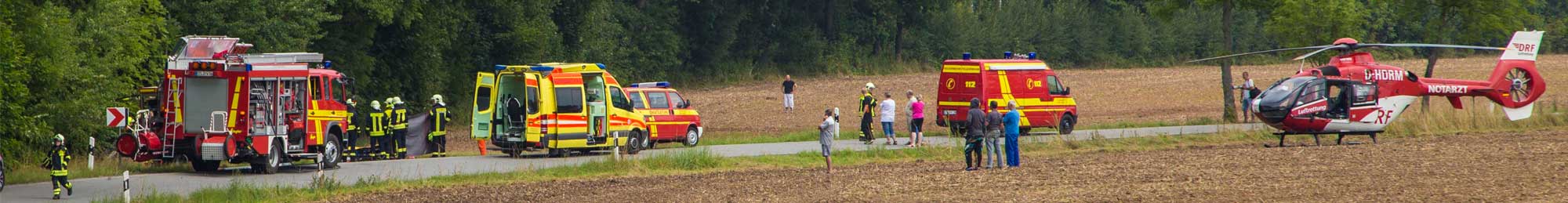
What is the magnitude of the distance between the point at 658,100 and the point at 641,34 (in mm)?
28487

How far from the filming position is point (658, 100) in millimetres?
26625

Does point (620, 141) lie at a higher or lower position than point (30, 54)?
lower

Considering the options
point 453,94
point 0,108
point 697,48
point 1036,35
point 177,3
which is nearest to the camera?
point 0,108

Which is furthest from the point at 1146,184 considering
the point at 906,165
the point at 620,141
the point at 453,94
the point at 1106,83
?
the point at 1106,83

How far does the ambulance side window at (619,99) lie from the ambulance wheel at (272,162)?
543cm

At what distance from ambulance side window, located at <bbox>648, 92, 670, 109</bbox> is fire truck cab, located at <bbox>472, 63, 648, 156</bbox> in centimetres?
221

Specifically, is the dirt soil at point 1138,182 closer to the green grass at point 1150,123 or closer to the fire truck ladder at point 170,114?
the fire truck ladder at point 170,114

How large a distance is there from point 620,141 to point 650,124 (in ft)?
8.02

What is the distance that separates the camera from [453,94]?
133ft

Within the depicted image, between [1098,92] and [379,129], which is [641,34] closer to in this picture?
[1098,92]

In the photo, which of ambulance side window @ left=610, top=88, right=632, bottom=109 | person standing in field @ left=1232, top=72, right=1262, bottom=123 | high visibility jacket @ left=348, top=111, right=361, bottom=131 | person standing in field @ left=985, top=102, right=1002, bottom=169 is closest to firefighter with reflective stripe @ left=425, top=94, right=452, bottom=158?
high visibility jacket @ left=348, top=111, right=361, bottom=131

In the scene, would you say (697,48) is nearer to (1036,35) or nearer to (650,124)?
(1036,35)

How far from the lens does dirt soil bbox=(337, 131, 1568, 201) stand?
15562 millimetres

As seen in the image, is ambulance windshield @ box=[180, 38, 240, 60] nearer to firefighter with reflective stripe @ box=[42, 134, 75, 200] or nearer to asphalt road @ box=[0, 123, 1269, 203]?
asphalt road @ box=[0, 123, 1269, 203]
